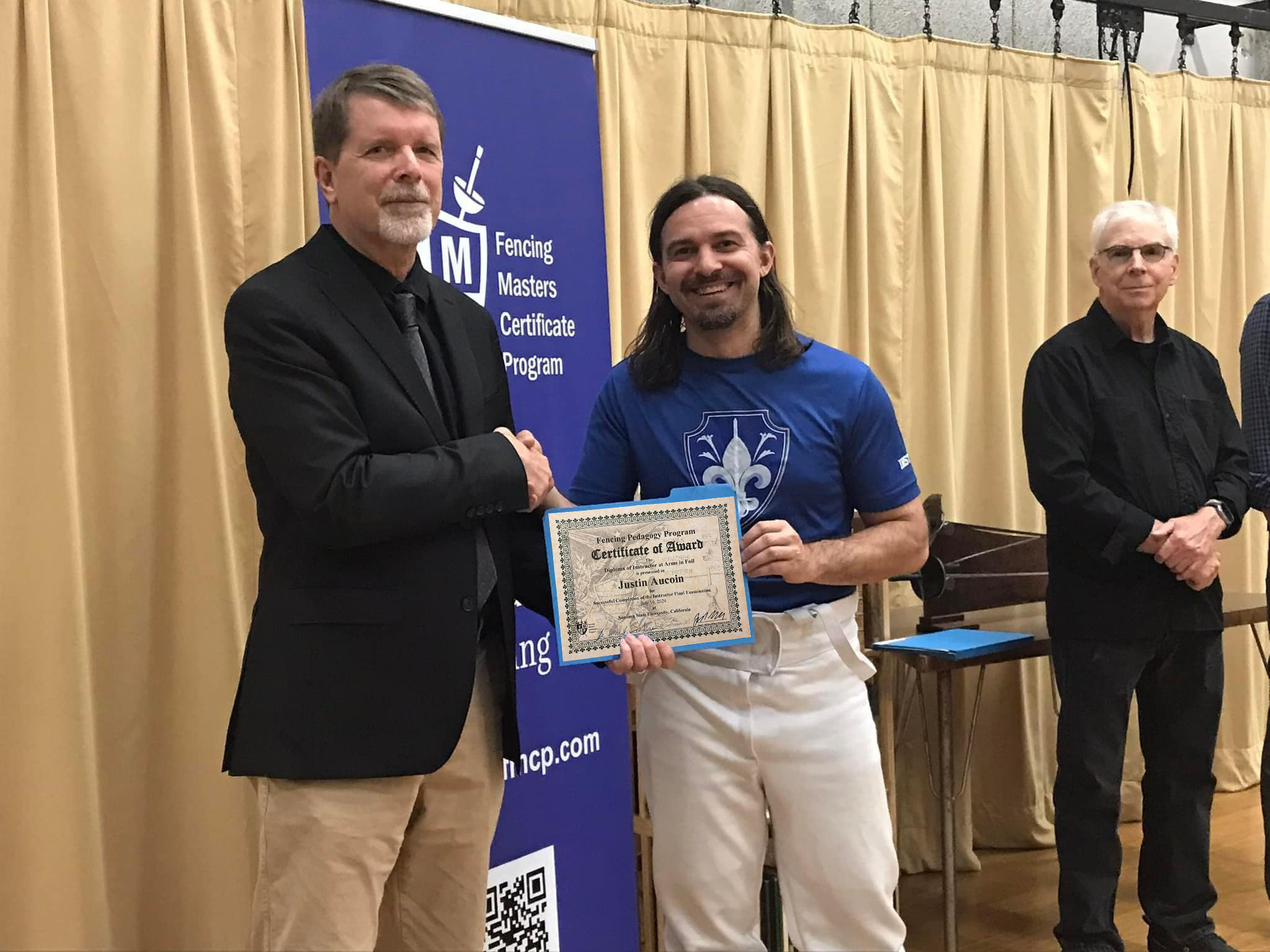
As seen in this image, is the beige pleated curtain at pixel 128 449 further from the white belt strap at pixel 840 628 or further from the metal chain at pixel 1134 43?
the metal chain at pixel 1134 43

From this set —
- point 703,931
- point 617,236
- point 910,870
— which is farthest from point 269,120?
point 910,870

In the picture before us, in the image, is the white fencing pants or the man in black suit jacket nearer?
the man in black suit jacket

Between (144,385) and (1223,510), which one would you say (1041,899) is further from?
(144,385)

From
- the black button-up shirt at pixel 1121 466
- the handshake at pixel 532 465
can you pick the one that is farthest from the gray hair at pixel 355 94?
the black button-up shirt at pixel 1121 466

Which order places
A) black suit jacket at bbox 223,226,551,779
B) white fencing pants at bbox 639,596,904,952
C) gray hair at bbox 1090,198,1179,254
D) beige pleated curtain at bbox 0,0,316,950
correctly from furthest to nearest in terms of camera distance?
gray hair at bbox 1090,198,1179,254 < beige pleated curtain at bbox 0,0,316,950 < white fencing pants at bbox 639,596,904,952 < black suit jacket at bbox 223,226,551,779

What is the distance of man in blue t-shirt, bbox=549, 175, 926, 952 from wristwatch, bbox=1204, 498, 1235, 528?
1247 millimetres

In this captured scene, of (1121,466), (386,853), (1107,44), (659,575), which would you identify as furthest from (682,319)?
(1107,44)

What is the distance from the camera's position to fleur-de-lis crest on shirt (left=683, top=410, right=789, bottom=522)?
83.4 inches

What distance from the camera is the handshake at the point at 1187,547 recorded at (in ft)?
9.66

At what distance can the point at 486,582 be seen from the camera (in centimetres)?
193

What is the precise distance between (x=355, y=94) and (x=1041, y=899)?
10.7 ft

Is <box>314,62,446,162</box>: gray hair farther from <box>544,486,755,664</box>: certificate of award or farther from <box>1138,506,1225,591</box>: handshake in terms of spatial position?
<box>1138,506,1225,591</box>: handshake

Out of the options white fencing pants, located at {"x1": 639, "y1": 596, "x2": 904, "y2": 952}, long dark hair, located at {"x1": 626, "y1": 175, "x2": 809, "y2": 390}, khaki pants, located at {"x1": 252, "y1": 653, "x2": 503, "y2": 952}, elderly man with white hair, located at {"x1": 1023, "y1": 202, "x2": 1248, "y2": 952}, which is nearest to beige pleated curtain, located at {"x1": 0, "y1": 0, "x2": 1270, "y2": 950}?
khaki pants, located at {"x1": 252, "y1": 653, "x2": 503, "y2": 952}

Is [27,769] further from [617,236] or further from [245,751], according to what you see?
[617,236]
